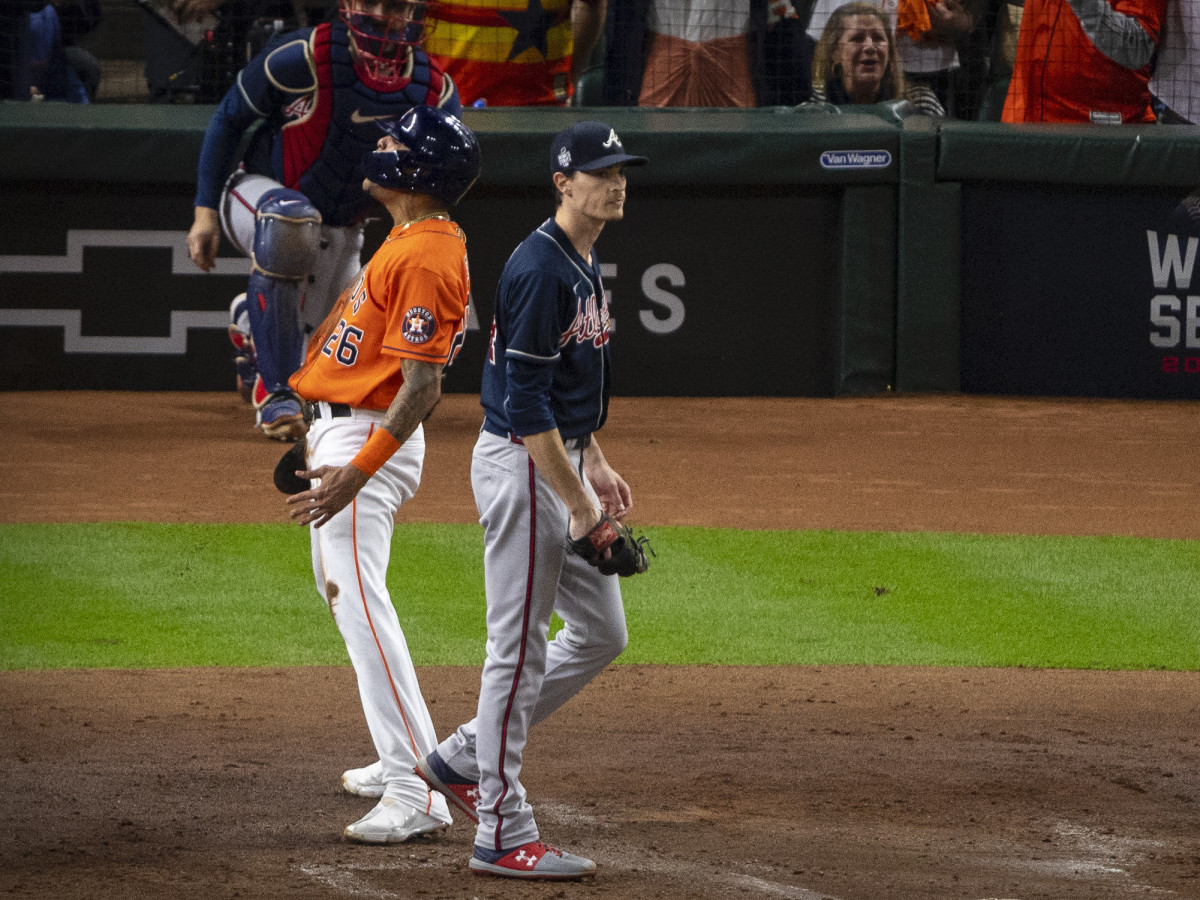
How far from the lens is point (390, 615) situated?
12.9 feet

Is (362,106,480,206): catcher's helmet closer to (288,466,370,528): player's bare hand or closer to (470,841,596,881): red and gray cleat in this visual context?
(288,466,370,528): player's bare hand

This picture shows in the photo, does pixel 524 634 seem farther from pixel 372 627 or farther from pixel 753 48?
pixel 753 48

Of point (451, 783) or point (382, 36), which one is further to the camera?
point (382, 36)

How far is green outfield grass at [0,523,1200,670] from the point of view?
574 centimetres

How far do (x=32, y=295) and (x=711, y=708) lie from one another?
6488 mm

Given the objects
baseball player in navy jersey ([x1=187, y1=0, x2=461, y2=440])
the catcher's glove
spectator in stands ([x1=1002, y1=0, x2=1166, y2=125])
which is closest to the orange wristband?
the catcher's glove

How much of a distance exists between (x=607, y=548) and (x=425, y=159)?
41.9 inches

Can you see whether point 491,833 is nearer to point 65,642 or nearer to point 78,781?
point 78,781

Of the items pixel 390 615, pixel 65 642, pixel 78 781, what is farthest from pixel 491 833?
pixel 65 642

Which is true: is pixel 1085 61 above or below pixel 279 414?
above

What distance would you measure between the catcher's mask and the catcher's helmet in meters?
4.27

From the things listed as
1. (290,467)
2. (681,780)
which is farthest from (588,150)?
(681,780)

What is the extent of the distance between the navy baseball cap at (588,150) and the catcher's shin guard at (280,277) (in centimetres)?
490

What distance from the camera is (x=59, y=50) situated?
37.4 feet
